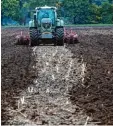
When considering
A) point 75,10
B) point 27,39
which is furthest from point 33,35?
point 75,10

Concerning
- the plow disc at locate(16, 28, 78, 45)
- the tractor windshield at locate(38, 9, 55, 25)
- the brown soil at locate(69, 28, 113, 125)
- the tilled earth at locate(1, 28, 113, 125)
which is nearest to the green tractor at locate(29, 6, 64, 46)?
the tractor windshield at locate(38, 9, 55, 25)

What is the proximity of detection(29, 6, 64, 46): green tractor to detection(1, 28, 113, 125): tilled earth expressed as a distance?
214 inches

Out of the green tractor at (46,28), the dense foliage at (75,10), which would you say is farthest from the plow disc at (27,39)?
the dense foliage at (75,10)

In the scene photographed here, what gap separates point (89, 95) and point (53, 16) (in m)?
15.8

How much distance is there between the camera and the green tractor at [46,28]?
1056 inches

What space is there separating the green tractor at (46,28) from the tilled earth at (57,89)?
5.43 m

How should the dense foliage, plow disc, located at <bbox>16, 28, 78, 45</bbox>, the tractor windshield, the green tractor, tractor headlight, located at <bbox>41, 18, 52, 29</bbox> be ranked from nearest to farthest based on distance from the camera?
the green tractor < tractor headlight, located at <bbox>41, 18, 52, 29</bbox> < the tractor windshield < plow disc, located at <bbox>16, 28, 78, 45</bbox> < the dense foliage

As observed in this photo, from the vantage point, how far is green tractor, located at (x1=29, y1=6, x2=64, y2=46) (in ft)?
88.0

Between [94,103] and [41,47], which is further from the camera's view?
[41,47]

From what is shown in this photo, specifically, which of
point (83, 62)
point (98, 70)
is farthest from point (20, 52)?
point (98, 70)

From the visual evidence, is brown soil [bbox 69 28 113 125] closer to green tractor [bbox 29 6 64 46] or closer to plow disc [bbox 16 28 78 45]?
green tractor [bbox 29 6 64 46]

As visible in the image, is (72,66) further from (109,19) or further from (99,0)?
(99,0)

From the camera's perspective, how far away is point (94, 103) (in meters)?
11.4

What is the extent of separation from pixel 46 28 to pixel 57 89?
1430 centimetres
